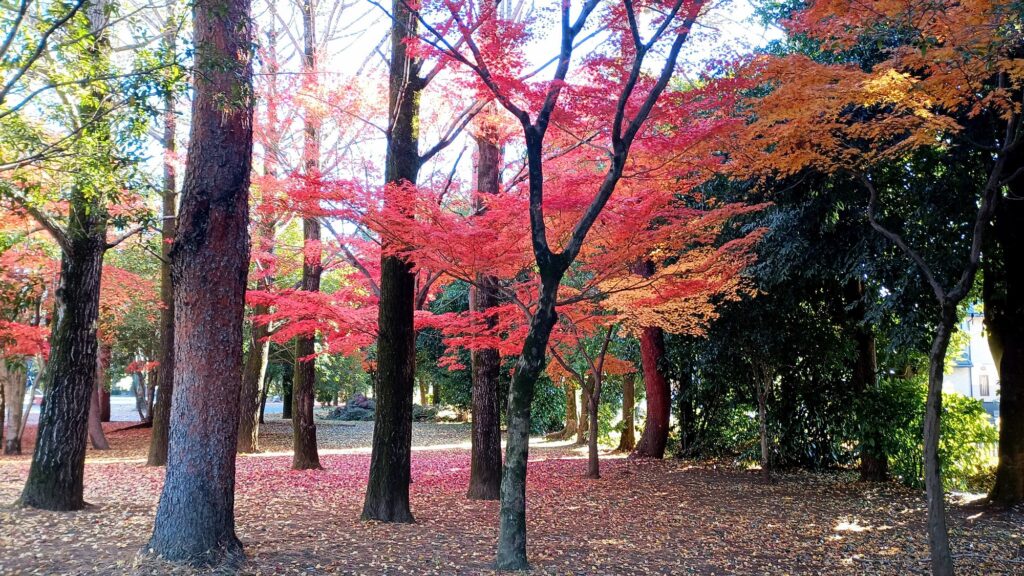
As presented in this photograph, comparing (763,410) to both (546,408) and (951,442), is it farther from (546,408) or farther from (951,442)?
(546,408)

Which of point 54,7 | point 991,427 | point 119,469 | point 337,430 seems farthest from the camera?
point 337,430

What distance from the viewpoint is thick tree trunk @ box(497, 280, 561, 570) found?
4977 millimetres

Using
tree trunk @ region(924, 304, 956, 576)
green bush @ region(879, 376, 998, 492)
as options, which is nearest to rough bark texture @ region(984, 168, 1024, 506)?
green bush @ region(879, 376, 998, 492)

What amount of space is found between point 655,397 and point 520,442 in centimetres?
887

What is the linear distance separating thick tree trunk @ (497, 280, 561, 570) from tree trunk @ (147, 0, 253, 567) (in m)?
1.96

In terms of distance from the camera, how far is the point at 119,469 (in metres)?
10.5

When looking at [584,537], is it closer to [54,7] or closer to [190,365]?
[190,365]

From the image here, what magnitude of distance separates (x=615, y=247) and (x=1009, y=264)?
4.91m

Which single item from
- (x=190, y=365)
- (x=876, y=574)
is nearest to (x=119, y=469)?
(x=190, y=365)

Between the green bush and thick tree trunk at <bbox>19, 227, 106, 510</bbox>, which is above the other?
thick tree trunk at <bbox>19, 227, 106, 510</bbox>

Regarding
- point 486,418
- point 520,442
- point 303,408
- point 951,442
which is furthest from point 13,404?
point 951,442

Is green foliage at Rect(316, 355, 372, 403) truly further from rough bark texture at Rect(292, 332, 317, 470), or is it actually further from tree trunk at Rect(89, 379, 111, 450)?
rough bark texture at Rect(292, 332, 317, 470)

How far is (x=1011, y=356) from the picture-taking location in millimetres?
7805

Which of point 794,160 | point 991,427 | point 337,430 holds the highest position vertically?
point 794,160
